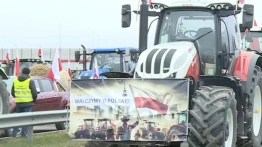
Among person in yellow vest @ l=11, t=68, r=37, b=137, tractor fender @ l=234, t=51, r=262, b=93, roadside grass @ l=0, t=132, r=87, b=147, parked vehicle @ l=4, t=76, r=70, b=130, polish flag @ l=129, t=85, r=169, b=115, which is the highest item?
tractor fender @ l=234, t=51, r=262, b=93

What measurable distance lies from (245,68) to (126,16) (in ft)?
7.97

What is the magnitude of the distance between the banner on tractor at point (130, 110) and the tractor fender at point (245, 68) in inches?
90.7

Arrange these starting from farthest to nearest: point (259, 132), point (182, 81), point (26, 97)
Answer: point (26, 97) < point (259, 132) < point (182, 81)

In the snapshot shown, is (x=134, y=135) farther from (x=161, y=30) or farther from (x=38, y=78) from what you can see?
(x=38, y=78)

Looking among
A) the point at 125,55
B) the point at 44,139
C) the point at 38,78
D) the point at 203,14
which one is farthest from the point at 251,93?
the point at 125,55

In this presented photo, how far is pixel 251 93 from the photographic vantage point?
988 centimetres

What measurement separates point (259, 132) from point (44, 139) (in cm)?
454

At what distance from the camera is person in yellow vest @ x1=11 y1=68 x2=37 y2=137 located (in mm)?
12594

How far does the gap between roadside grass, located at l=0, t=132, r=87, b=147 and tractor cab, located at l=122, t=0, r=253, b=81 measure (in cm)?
276

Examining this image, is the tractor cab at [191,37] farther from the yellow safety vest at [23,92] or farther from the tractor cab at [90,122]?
the yellow safety vest at [23,92]

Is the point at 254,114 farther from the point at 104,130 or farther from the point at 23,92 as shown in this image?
the point at 23,92

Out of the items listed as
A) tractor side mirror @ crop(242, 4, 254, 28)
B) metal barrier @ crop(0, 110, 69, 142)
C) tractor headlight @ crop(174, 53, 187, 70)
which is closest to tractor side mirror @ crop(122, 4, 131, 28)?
tractor headlight @ crop(174, 53, 187, 70)

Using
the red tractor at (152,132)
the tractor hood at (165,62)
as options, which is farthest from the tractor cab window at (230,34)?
the red tractor at (152,132)

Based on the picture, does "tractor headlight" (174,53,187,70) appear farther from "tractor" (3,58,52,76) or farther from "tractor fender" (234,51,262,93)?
"tractor" (3,58,52,76)
